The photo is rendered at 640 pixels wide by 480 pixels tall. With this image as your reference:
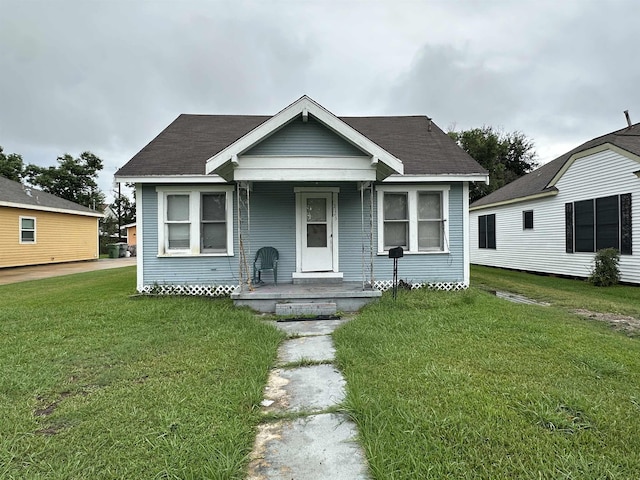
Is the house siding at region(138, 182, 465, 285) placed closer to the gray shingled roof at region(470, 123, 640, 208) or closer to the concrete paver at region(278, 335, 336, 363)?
the concrete paver at region(278, 335, 336, 363)

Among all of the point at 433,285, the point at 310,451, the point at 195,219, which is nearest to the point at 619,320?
the point at 433,285

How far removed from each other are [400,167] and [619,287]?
7634mm

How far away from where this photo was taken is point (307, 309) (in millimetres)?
6352

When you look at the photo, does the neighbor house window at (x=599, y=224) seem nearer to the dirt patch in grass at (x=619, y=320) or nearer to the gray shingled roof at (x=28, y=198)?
the dirt patch in grass at (x=619, y=320)

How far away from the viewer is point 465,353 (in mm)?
3973

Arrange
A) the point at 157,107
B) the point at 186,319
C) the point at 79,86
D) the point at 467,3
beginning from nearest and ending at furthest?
the point at 186,319, the point at 467,3, the point at 79,86, the point at 157,107

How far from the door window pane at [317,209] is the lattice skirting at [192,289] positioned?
2.50 meters

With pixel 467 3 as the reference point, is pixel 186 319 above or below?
below

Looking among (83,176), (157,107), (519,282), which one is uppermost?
(157,107)

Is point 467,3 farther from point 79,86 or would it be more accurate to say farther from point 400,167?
point 79,86

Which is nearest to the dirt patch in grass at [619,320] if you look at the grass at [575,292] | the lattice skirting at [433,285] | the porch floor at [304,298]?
the grass at [575,292]

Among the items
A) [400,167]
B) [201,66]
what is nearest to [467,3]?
[400,167]

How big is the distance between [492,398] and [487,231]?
52.6 feet

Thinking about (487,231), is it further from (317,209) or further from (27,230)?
(27,230)
